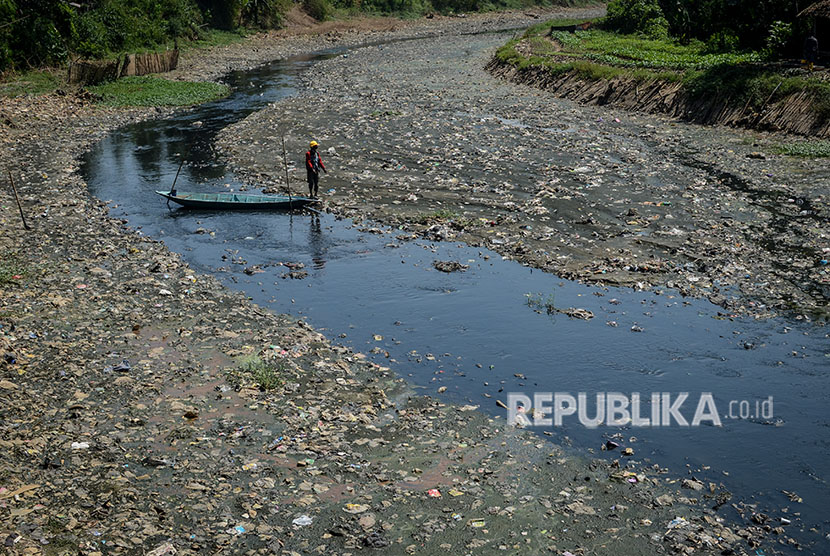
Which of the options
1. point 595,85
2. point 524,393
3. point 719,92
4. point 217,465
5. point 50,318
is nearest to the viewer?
point 217,465

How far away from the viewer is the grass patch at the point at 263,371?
11812 millimetres

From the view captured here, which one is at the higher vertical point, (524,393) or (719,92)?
(719,92)

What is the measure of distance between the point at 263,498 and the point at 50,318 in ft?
22.5

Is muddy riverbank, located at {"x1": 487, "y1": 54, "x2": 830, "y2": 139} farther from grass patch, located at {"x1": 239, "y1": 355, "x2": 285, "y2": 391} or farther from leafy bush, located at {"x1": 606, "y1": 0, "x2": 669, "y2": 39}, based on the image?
grass patch, located at {"x1": 239, "y1": 355, "x2": 285, "y2": 391}

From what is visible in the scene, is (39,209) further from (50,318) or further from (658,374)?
(658,374)

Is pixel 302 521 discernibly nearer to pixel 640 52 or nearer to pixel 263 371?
pixel 263 371

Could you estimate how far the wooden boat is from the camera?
20.9 meters

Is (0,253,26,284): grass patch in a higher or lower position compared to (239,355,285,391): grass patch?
higher

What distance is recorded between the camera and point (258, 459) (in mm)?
9977

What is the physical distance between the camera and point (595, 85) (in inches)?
1423

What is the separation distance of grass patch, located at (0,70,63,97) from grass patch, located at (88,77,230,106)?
1758mm

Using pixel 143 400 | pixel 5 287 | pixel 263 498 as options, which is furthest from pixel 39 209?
pixel 263 498

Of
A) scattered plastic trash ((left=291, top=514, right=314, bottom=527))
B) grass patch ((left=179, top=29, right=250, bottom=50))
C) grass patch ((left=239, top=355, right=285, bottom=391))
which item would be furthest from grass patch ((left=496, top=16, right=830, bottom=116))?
scattered plastic trash ((left=291, top=514, right=314, bottom=527))

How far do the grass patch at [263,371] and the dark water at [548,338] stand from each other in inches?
69.9
